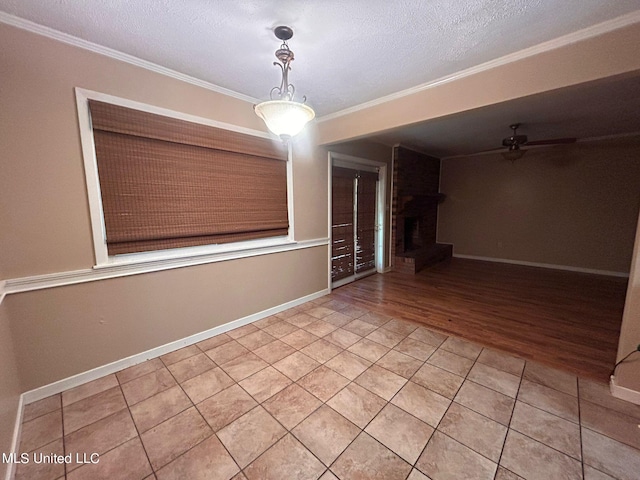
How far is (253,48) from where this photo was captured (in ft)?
6.06

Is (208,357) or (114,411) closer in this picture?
(114,411)

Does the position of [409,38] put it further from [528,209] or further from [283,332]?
[528,209]

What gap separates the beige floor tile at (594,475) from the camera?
120cm

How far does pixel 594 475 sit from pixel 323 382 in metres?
1.51

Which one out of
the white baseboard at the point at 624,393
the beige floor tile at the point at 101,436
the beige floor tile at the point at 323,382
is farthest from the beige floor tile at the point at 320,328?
the white baseboard at the point at 624,393

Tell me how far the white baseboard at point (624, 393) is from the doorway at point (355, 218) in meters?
2.97

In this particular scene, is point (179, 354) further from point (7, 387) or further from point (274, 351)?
point (7, 387)

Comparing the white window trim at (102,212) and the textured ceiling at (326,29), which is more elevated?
the textured ceiling at (326,29)

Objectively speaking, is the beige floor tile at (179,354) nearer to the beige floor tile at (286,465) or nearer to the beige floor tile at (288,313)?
the beige floor tile at (288,313)

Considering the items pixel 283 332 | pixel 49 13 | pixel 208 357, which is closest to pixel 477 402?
pixel 283 332

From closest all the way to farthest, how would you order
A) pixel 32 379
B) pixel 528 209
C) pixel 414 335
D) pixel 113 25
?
pixel 113 25
pixel 32 379
pixel 414 335
pixel 528 209

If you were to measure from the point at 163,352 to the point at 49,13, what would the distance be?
8.43 ft

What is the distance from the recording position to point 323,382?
1.91 meters

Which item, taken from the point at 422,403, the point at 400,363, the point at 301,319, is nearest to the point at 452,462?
the point at 422,403
